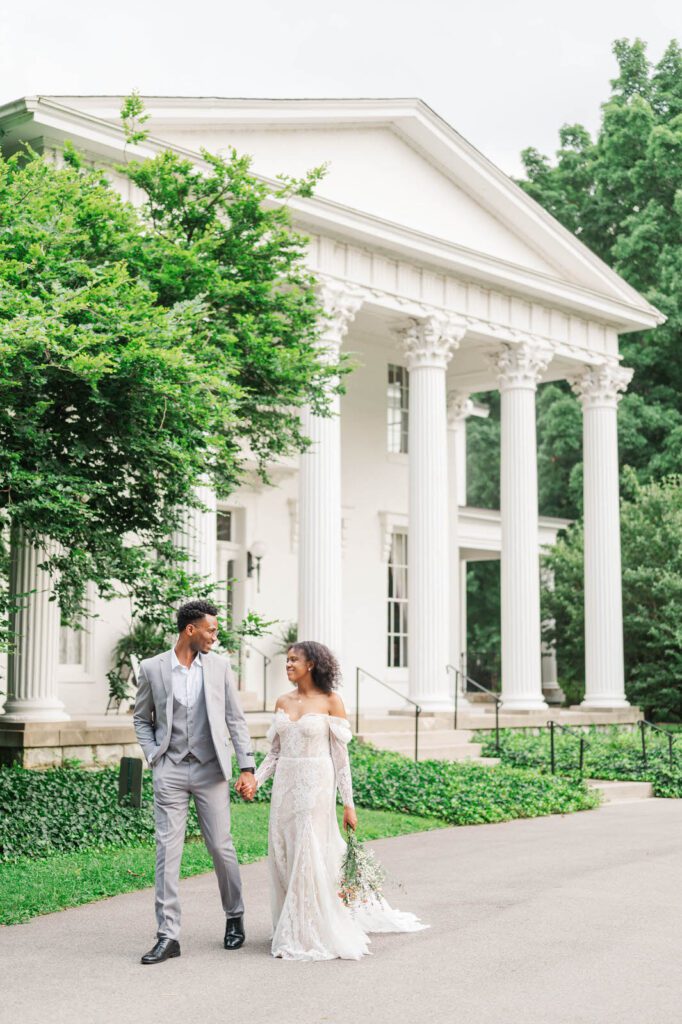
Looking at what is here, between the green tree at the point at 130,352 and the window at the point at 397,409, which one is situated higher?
the window at the point at 397,409

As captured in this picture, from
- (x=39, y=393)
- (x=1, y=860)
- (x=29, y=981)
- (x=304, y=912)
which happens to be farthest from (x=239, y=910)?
(x=39, y=393)

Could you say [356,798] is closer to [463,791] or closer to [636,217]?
[463,791]

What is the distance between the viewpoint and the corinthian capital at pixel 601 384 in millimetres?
26641

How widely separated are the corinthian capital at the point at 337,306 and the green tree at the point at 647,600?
10096 mm

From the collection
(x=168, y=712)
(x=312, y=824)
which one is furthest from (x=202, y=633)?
(x=312, y=824)

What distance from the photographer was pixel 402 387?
1120 inches

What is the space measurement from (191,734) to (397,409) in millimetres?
21000

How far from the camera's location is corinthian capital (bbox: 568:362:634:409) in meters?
26.6

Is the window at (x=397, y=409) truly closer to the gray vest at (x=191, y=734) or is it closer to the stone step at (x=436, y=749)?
the stone step at (x=436, y=749)

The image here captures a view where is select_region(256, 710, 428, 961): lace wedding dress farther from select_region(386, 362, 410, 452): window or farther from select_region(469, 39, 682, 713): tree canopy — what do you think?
select_region(469, 39, 682, 713): tree canopy

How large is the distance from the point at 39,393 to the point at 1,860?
413cm

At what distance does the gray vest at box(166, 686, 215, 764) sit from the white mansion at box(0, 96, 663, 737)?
1077cm

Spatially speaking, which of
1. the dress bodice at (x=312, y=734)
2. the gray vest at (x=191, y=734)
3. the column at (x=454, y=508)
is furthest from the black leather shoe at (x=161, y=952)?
the column at (x=454, y=508)

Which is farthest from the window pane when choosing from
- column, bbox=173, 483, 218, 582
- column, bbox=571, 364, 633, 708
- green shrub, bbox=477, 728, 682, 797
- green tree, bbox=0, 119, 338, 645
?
green tree, bbox=0, 119, 338, 645
